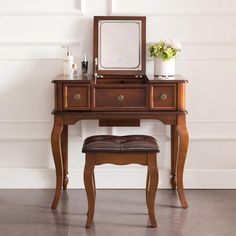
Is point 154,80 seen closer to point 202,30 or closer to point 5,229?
point 202,30

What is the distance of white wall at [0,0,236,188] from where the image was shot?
13.2ft

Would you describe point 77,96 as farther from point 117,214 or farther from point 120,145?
point 117,214

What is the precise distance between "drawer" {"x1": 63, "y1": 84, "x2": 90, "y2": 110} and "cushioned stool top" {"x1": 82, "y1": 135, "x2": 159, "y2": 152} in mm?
291

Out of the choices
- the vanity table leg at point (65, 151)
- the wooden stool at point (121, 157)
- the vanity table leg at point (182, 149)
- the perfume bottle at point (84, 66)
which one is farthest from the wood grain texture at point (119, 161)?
the perfume bottle at point (84, 66)

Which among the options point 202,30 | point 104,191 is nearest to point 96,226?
point 104,191

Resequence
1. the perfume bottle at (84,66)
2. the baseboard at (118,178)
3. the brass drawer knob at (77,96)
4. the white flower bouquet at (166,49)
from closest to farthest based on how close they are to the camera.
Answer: the brass drawer knob at (77,96)
the white flower bouquet at (166,49)
the perfume bottle at (84,66)
the baseboard at (118,178)

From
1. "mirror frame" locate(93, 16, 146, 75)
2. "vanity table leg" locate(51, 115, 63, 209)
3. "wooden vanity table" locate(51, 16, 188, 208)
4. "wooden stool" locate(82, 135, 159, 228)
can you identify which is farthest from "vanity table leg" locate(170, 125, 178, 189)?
"vanity table leg" locate(51, 115, 63, 209)

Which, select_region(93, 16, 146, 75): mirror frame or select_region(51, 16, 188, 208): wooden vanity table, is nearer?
select_region(51, 16, 188, 208): wooden vanity table

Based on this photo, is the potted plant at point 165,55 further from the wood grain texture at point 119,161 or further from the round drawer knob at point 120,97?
the wood grain texture at point 119,161

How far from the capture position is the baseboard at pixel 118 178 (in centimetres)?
415

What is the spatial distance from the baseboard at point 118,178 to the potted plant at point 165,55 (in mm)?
780

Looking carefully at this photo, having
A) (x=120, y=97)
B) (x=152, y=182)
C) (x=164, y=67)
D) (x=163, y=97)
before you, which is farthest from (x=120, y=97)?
(x=152, y=182)

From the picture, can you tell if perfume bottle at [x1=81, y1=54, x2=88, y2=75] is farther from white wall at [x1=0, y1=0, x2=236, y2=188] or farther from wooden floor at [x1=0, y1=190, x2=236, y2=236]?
wooden floor at [x1=0, y1=190, x2=236, y2=236]

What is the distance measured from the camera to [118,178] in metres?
4.17
